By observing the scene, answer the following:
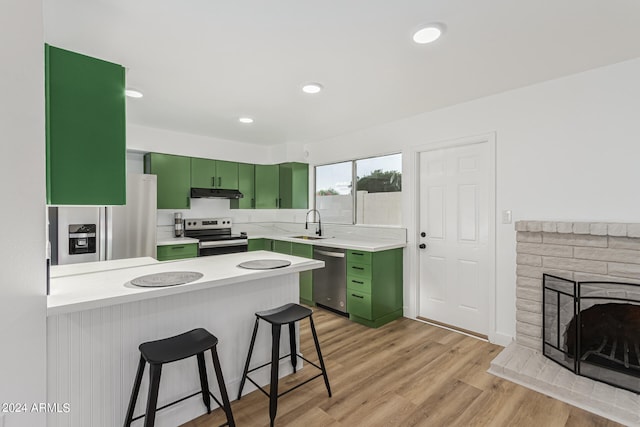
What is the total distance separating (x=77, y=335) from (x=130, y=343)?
26 cm

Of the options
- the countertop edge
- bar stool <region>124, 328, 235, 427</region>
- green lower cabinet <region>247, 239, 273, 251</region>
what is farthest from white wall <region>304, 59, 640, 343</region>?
green lower cabinet <region>247, 239, 273, 251</region>

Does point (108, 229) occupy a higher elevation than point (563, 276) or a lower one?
higher

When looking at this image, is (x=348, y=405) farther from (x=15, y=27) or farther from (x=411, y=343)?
(x=15, y=27)

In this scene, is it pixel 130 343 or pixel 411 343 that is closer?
pixel 130 343

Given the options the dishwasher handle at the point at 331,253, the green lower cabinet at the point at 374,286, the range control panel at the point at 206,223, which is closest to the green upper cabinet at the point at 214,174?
the range control panel at the point at 206,223

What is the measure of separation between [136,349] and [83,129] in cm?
124

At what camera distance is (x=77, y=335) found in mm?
1490

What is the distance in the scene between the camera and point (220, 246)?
14.0 feet

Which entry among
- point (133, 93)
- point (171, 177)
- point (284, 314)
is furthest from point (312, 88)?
point (171, 177)

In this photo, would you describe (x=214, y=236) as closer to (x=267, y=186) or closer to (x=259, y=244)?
(x=259, y=244)

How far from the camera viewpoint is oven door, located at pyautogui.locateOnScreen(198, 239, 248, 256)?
Answer: 412cm

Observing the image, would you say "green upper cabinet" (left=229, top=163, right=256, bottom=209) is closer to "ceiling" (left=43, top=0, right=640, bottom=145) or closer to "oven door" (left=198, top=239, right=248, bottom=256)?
"oven door" (left=198, top=239, right=248, bottom=256)

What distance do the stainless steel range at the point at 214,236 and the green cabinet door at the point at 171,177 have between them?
39 centimetres

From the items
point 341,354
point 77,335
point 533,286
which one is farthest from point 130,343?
point 533,286
